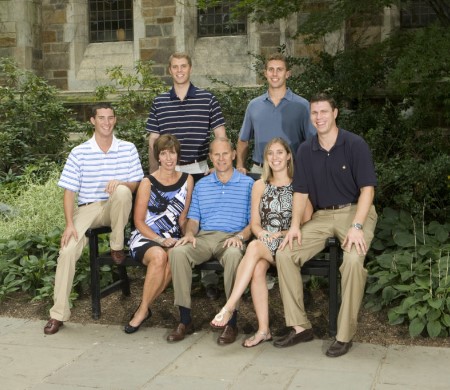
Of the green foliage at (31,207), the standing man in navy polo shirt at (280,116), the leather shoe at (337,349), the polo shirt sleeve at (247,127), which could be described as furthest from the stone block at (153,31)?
the leather shoe at (337,349)

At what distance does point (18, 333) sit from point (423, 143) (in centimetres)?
511

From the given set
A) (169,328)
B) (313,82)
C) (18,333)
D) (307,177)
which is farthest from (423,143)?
(18,333)

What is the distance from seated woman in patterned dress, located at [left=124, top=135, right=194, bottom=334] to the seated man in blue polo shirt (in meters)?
0.12

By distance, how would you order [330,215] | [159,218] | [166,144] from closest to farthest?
1. [330,215]
2. [166,144]
3. [159,218]

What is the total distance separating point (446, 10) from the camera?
26.2 ft

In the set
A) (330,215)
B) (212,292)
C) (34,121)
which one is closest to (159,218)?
(212,292)

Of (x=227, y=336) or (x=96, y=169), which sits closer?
(x=227, y=336)

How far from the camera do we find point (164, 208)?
6156mm

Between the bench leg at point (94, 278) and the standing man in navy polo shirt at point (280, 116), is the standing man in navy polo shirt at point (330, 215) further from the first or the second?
the bench leg at point (94, 278)

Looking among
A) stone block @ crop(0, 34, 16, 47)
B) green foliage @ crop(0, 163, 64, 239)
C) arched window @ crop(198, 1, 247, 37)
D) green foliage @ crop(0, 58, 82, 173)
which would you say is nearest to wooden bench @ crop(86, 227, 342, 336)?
green foliage @ crop(0, 163, 64, 239)

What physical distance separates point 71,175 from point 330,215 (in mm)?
1986

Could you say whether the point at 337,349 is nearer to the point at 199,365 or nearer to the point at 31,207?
the point at 199,365

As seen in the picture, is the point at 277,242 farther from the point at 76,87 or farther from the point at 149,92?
the point at 76,87

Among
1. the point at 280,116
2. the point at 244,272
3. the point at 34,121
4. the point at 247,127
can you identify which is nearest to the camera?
the point at 244,272
